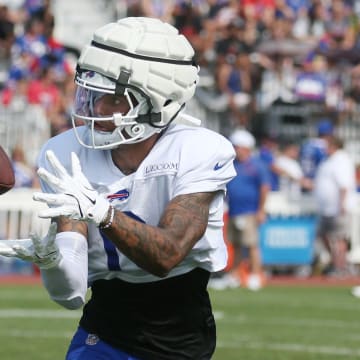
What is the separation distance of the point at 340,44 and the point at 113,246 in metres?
14.7

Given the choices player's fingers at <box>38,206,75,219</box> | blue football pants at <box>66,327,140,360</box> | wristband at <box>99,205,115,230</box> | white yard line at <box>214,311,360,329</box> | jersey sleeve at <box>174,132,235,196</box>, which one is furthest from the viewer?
white yard line at <box>214,311,360,329</box>

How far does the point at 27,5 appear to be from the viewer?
18016 mm

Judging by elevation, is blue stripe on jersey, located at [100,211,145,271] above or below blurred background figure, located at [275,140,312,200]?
above

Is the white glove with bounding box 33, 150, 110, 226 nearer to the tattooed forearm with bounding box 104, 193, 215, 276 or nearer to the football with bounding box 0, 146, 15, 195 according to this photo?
the tattooed forearm with bounding box 104, 193, 215, 276

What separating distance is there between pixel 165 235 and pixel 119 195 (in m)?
0.31

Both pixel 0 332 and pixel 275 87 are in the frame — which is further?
pixel 275 87

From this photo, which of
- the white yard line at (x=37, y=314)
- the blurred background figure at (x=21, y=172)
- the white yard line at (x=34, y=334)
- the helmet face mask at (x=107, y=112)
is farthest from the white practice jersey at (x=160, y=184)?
the blurred background figure at (x=21, y=172)

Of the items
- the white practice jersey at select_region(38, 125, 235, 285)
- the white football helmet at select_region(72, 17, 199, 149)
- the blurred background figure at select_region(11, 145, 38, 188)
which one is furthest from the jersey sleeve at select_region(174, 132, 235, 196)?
the blurred background figure at select_region(11, 145, 38, 188)

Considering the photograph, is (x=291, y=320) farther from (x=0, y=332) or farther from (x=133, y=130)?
(x=133, y=130)

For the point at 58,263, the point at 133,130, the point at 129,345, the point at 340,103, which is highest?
the point at 133,130

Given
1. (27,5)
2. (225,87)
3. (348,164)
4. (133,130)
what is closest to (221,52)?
(225,87)

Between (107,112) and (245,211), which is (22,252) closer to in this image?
(107,112)

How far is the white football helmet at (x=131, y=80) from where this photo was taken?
11.6ft

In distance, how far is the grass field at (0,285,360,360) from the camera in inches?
294
